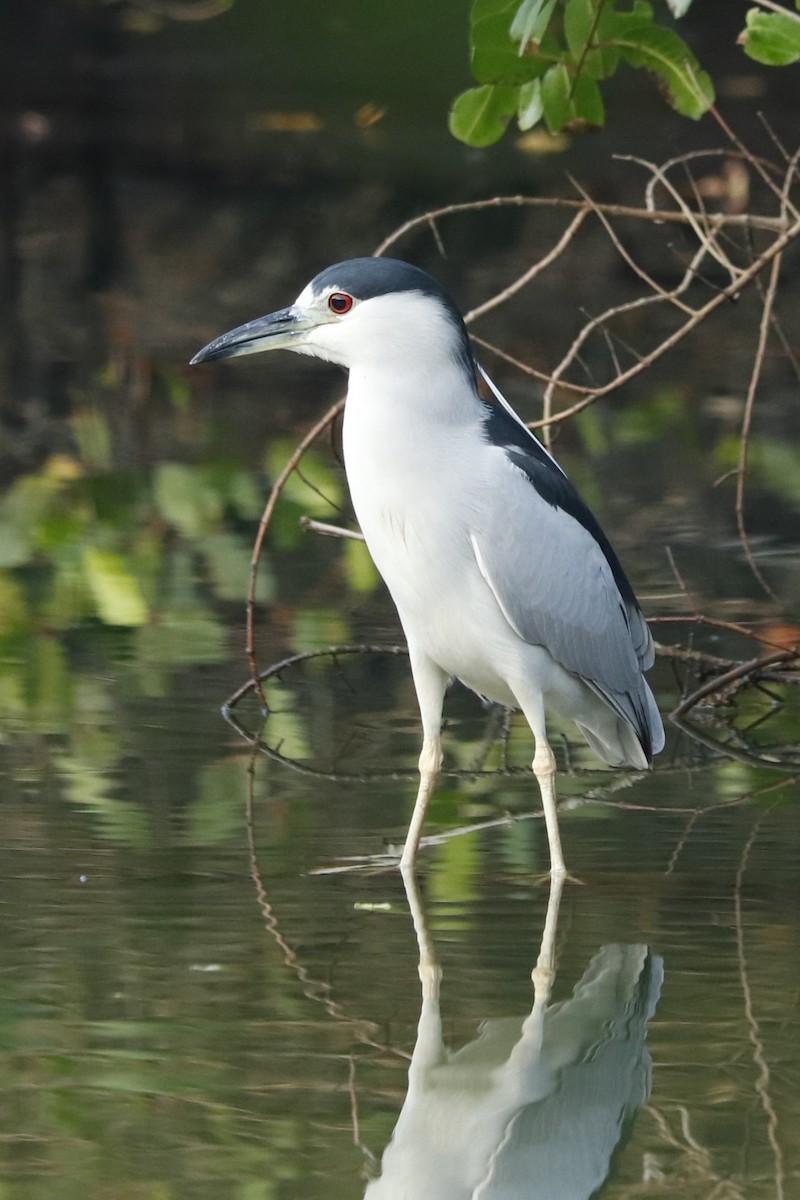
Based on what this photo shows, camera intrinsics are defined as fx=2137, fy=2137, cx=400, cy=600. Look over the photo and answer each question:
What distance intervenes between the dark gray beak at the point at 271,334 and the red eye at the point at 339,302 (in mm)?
51

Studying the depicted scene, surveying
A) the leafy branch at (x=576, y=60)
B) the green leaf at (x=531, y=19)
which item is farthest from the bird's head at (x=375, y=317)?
the leafy branch at (x=576, y=60)

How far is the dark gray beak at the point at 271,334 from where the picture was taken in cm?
490

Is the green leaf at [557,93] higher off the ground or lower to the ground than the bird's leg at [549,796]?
higher

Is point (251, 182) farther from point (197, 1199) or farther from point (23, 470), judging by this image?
point (197, 1199)

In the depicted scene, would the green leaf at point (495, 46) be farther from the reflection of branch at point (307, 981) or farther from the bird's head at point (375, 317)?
the reflection of branch at point (307, 981)

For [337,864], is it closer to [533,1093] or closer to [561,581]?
[561,581]

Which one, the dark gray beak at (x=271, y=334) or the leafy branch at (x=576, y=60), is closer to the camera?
the dark gray beak at (x=271, y=334)

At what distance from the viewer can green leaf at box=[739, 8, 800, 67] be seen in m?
5.30

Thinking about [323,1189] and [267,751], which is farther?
[267,751]

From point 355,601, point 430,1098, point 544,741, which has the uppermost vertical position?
point 430,1098

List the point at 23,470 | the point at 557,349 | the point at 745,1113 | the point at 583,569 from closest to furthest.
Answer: the point at 745,1113 → the point at 583,569 → the point at 23,470 → the point at 557,349

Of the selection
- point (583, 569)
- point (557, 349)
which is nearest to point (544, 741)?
point (583, 569)

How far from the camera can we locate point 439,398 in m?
4.84

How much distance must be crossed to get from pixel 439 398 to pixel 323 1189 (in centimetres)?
202
